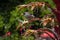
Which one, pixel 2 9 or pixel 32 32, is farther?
pixel 2 9

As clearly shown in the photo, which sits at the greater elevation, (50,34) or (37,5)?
(37,5)

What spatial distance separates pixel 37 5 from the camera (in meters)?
1.73

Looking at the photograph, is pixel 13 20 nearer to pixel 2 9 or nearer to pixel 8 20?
pixel 8 20

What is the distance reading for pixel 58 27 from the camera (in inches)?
66.4

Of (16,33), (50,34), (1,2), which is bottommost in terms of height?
(16,33)

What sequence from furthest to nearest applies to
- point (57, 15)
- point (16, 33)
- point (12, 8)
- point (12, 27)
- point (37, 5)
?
1. point (12, 8)
2. point (12, 27)
3. point (16, 33)
4. point (37, 5)
5. point (57, 15)

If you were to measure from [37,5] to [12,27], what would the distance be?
3.78 meters

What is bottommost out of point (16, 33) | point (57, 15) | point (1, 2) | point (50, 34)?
point (16, 33)

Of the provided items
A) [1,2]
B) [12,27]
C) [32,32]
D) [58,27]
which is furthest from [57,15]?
[1,2]

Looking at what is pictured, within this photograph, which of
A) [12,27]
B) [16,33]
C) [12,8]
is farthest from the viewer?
[12,8]

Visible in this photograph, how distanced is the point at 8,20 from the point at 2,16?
0.55 ft

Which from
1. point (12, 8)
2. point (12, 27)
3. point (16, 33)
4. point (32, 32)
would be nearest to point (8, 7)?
point (12, 8)

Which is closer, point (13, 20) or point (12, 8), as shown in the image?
point (13, 20)

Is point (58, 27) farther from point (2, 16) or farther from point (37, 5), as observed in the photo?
point (2, 16)
